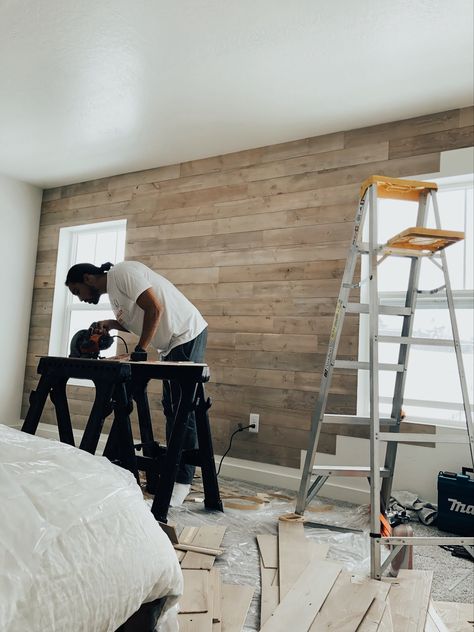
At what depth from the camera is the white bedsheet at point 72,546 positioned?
71 centimetres

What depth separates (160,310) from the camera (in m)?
2.62

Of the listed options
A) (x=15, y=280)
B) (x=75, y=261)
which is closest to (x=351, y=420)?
(x=75, y=261)

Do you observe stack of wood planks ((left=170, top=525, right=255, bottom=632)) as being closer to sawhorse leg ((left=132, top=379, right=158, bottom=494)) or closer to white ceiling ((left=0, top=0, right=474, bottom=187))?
sawhorse leg ((left=132, top=379, right=158, bottom=494))

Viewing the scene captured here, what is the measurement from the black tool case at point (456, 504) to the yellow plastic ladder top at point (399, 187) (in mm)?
1482

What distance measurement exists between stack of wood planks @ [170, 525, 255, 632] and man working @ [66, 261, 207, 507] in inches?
27.7

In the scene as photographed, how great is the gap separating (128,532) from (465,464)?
7.87 ft

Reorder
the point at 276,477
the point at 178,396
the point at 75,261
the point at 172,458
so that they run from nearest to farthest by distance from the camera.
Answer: the point at 172,458
the point at 178,396
the point at 276,477
the point at 75,261

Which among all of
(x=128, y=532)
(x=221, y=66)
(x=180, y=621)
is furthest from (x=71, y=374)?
(x=221, y=66)

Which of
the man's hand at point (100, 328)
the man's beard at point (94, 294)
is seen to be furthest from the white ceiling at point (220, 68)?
the man's hand at point (100, 328)

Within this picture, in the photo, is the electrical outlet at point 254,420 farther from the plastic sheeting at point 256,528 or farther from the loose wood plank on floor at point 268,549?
the loose wood plank on floor at point 268,549

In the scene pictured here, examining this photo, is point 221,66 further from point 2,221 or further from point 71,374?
point 2,221

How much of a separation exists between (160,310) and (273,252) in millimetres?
1193

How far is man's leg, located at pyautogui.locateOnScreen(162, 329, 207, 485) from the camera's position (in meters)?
2.72

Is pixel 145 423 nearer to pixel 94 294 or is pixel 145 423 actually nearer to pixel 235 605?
pixel 94 294
